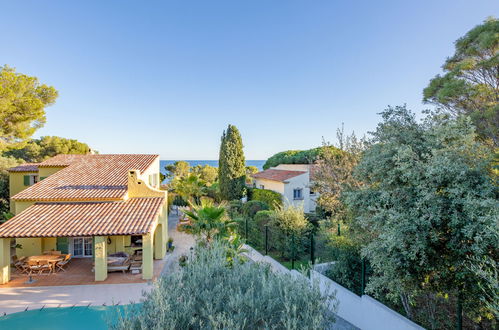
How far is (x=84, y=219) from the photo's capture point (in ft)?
52.1

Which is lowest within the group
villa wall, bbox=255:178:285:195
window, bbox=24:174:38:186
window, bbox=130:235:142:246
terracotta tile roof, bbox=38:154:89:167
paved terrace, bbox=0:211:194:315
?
paved terrace, bbox=0:211:194:315

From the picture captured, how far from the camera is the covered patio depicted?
14766 mm

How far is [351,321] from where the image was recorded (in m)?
10.3

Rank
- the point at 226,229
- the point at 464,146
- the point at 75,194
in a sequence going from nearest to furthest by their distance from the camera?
the point at 464,146 → the point at 226,229 → the point at 75,194

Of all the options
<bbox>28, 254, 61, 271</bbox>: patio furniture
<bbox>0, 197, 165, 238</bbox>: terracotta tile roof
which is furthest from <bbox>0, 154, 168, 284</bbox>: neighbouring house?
<bbox>28, 254, 61, 271</bbox>: patio furniture

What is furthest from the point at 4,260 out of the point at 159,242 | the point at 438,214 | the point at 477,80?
the point at 477,80

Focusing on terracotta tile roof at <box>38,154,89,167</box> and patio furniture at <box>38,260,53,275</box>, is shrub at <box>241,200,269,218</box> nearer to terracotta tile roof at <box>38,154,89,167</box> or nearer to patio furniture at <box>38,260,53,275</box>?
patio furniture at <box>38,260,53,275</box>

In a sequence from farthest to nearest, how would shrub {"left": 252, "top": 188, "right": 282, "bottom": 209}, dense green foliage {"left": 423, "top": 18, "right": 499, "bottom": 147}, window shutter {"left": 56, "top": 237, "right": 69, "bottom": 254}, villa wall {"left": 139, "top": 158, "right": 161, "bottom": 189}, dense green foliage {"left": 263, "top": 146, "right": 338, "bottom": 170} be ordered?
dense green foliage {"left": 263, "top": 146, "right": 338, "bottom": 170} < shrub {"left": 252, "top": 188, "right": 282, "bottom": 209} < villa wall {"left": 139, "top": 158, "right": 161, "bottom": 189} < window shutter {"left": 56, "top": 237, "right": 69, "bottom": 254} < dense green foliage {"left": 423, "top": 18, "right": 499, "bottom": 147}

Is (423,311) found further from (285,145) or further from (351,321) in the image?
(285,145)

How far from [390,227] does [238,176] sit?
31438 millimetres

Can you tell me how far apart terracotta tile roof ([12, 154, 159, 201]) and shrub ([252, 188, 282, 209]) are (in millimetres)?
15296

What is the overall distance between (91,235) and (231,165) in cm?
2398

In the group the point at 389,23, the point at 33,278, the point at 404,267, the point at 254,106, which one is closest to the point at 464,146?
the point at 404,267

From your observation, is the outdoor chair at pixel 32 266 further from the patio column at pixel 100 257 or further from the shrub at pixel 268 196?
the shrub at pixel 268 196
